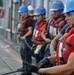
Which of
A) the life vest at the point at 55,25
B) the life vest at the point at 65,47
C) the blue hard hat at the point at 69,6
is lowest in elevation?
the life vest at the point at 55,25

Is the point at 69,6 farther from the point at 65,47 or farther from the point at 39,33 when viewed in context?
the point at 39,33

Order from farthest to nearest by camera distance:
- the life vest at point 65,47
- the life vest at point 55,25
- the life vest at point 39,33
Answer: the life vest at point 39,33, the life vest at point 55,25, the life vest at point 65,47

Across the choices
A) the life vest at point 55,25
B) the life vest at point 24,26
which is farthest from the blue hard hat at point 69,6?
the life vest at point 24,26

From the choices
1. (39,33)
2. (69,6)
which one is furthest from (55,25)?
(69,6)

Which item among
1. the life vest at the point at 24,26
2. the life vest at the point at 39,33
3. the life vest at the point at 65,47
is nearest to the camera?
the life vest at the point at 65,47

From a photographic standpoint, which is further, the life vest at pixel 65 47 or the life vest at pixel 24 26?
the life vest at pixel 24 26

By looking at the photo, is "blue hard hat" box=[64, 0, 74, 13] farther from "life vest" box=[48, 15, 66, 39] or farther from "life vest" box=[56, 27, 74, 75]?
"life vest" box=[48, 15, 66, 39]

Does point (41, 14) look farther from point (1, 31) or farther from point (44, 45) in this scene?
point (1, 31)

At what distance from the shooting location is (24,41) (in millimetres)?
A: 8414

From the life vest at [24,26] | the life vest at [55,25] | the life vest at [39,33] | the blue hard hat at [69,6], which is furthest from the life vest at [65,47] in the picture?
the life vest at [24,26]

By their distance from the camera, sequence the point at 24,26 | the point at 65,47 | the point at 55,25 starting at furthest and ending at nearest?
the point at 24,26 < the point at 55,25 < the point at 65,47

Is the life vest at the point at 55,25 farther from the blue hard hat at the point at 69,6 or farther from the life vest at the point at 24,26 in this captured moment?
the blue hard hat at the point at 69,6

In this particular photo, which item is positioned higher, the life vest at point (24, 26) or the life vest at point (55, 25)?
the life vest at point (55, 25)

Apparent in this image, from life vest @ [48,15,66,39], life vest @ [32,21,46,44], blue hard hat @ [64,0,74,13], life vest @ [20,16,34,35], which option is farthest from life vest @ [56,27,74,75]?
life vest @ [20,16,34,35]
